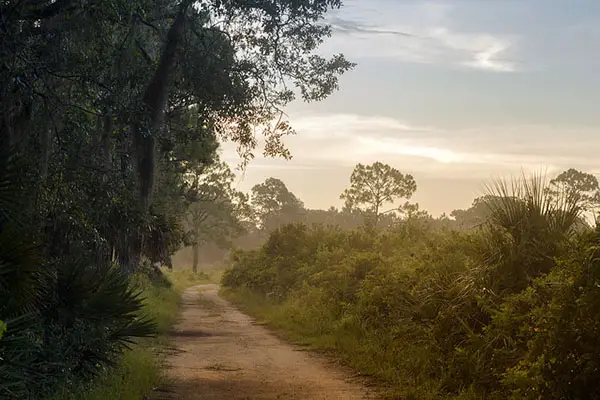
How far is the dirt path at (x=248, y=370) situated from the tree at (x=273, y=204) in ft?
313

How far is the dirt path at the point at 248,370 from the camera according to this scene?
10445 millimetres

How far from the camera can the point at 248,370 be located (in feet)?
42.4

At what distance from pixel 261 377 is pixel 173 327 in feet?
33.6

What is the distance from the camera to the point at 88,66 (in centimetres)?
1036

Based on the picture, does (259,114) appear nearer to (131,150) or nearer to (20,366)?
(131,150)

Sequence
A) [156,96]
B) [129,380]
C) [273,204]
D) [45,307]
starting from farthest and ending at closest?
[273,204] < [156,96] < [129,380] < [45,307]

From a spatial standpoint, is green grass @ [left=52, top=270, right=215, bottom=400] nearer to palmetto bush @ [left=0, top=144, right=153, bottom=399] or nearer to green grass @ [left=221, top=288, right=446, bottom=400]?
palmetto bush @ [left=0, top=144, right=153, bottom=399]

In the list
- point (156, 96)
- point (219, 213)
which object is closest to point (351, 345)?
point (156, 96)

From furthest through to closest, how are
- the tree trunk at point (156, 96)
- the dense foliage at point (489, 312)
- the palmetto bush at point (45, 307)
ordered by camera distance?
1. the tree trunk at point (156, 96)
2. the dense foliage at point (489, 312)
3. the palmetto bush at point (45, 307)

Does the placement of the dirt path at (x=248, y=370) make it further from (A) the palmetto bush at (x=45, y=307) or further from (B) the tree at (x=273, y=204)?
(B) the tree at (x=273, y=204)

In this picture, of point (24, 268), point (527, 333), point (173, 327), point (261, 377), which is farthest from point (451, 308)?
point (173, 327)

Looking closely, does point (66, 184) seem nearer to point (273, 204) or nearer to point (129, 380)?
point (129, 380)

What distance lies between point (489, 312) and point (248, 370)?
5030 mm

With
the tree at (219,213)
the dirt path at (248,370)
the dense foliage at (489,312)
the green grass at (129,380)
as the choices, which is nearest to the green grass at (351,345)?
the dense foliage at (489,312)
